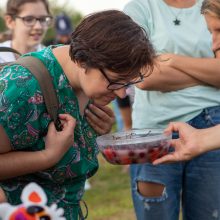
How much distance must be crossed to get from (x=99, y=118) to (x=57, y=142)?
350mm

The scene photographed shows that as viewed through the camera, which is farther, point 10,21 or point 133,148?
point 10,21

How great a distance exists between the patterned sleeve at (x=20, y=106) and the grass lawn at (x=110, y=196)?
9.54 ft

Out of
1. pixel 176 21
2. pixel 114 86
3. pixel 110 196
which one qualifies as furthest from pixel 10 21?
pixel 114 86

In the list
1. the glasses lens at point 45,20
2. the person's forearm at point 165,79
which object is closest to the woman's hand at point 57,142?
the person's forearm at point 165,79

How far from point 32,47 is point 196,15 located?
6.14 feet

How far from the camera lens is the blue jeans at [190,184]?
9.76ft

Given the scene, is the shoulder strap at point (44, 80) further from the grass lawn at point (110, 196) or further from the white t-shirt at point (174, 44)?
the grass lawn at point (110, 196)

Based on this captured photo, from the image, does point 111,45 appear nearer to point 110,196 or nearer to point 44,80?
point 44,80

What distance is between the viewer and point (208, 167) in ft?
9.75

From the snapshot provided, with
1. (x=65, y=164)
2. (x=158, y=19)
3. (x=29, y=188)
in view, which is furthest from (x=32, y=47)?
(x=29, y=188)

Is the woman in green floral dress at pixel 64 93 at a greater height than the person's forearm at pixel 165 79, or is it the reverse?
the woman in green floral dress at pixel 64 93

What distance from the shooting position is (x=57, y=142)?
232 centimetres

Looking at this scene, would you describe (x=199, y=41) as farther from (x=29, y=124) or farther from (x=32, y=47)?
(x=32, y=47)

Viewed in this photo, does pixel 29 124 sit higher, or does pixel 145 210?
pixel 29 124
